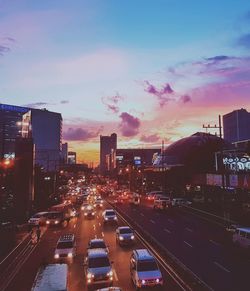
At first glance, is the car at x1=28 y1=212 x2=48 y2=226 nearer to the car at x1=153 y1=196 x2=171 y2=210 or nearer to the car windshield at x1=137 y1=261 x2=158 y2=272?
the car at x1=153 y1=196 x2=171 y2=210

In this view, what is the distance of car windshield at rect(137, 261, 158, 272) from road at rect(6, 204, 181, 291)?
1052 millimetres

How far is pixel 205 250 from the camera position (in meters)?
29.5

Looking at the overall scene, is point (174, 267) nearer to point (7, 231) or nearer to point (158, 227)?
point (158, 227)

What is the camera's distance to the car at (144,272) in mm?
18922

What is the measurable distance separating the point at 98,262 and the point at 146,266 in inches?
118

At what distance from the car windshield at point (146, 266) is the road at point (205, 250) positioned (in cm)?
309

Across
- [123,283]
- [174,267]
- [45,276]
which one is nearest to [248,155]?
[174,267]

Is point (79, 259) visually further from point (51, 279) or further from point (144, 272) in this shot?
point (51, 279)

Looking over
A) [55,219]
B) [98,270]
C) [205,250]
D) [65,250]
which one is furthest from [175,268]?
[55,219]

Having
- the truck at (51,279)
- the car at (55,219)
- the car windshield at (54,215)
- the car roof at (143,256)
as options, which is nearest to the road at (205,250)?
the car roof at (143,256)

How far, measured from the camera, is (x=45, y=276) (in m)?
16.5

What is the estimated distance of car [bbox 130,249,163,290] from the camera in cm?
1892

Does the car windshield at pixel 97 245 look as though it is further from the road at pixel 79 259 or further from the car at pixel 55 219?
the car at pixel 55 219

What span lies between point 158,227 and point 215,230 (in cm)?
650
